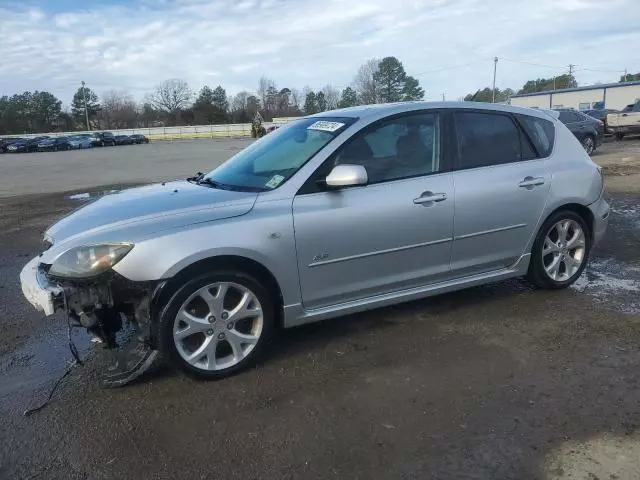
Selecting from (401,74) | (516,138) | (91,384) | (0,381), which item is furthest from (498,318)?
(401,74)

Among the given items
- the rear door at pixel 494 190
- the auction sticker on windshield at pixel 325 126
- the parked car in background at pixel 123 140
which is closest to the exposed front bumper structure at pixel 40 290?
the auction sticker on windshield at pixel 325 126

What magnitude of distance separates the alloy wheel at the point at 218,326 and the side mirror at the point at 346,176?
0.93m

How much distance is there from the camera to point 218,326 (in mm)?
3611

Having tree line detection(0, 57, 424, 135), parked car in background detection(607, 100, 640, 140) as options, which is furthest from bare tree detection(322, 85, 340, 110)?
parked car in background detection(607, 100, 640, 140)

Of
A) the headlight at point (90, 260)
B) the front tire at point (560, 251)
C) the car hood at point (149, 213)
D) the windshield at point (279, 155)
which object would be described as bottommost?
the front tire at point (560, 251)

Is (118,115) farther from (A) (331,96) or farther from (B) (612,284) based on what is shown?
(B) (612,284)

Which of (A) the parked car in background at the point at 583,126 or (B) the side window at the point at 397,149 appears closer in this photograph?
(B) the side window at the point at 397,149

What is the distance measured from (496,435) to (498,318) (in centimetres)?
177

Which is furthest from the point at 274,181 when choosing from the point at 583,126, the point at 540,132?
the point at 583,126

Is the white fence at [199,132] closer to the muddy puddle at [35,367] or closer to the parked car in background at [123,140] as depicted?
the parked car in background at [123,140]

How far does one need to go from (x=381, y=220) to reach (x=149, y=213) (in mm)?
1607

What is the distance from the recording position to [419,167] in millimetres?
4312

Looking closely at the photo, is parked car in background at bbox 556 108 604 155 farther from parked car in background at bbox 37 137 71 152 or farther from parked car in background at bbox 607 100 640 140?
parked car in background at bbox 37 137 71 152

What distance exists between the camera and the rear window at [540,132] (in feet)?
16.1
